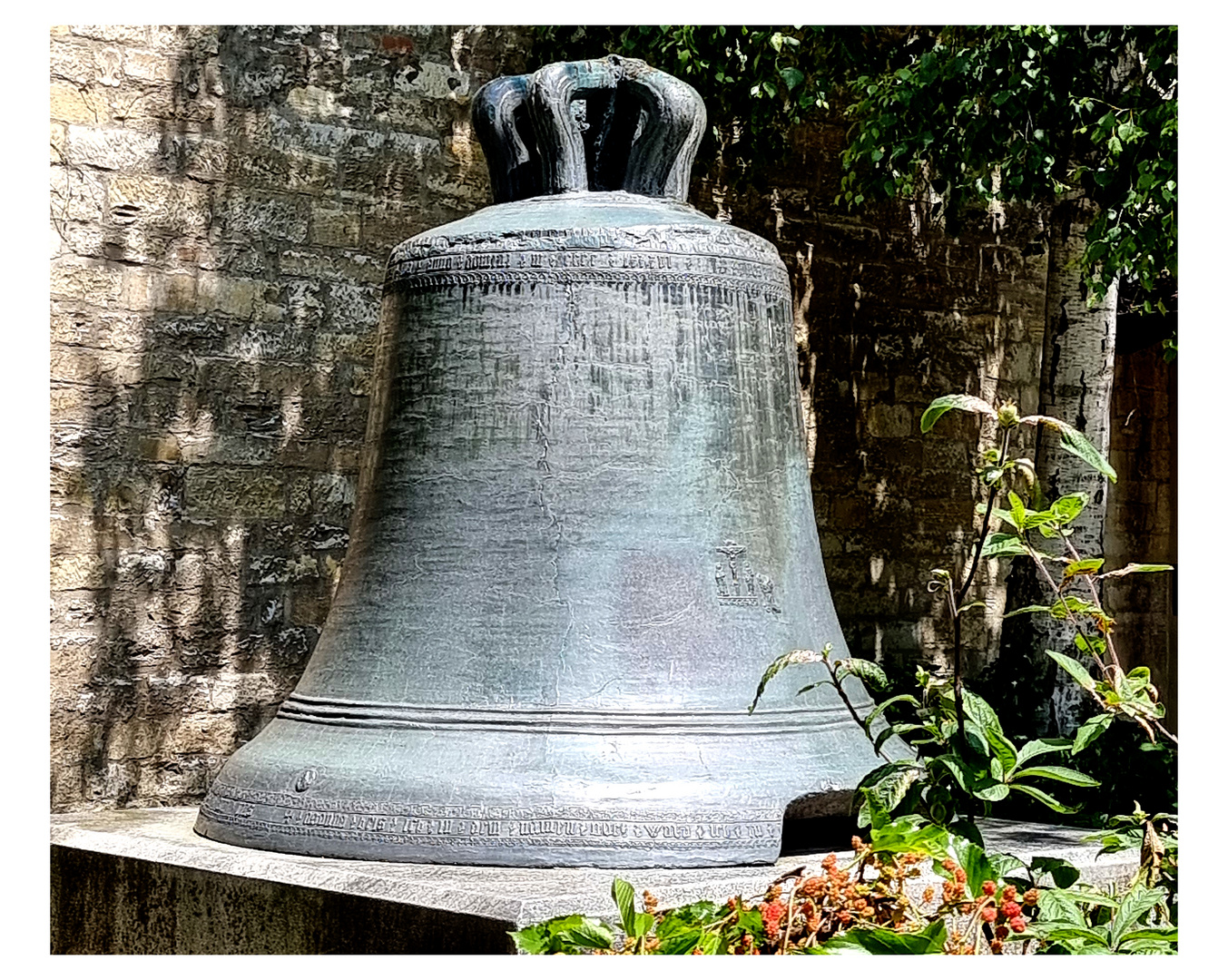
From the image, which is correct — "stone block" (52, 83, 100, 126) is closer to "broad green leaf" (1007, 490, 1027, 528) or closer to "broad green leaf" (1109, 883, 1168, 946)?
"broad green leaf" (1007, 490, 1027, 528)

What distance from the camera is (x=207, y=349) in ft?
17.7

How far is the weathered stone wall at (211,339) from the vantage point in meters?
5.17

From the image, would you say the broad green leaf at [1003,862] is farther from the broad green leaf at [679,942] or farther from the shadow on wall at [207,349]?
the shadow on wall at [207,349]

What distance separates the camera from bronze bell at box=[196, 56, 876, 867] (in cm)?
296

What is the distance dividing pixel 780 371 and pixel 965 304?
401 cm

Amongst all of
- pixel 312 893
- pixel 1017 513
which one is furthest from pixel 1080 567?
pixel 312 893

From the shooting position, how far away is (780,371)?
3391 millimetres

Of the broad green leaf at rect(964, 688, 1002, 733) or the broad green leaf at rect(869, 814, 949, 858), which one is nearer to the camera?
the broad green leaf at rect(869, 814, 949, 858)

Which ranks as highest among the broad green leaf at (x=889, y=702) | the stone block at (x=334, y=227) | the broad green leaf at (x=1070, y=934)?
the stone block at (x=334, y=227)

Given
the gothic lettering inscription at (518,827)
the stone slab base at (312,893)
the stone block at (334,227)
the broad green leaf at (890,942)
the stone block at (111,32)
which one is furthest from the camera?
the stone block at (334,227)

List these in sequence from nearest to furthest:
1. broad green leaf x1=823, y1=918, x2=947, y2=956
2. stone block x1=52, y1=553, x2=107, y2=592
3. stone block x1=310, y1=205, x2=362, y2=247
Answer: broad green leaf x1=823, y1=918, x2=947, y2=956 < stone block x1=52, y1=553, x2=107, y2=592 < stone block x1=310, y1=205, x2=362, y2=247

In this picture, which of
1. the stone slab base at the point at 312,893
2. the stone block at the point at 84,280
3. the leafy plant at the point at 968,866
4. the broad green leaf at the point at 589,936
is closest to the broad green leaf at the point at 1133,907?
the leafy plant at the point at 968,866

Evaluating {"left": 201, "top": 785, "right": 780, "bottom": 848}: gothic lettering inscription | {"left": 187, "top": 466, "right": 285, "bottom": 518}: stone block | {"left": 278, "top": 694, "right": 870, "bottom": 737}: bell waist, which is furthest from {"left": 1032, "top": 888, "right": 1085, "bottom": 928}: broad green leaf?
{"left": 187, "top": 466, "right": 285, "bottom": 518}: stone block

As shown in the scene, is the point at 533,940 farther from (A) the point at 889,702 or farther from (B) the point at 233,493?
(B) the point at 233,493
